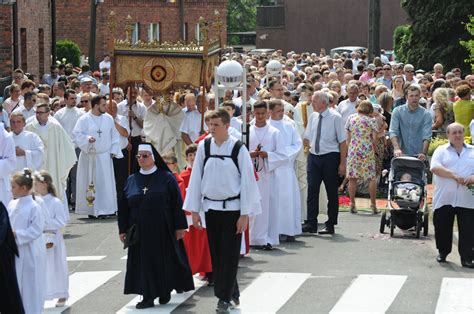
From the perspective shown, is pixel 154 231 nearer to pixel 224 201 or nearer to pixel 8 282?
pixel 224 201

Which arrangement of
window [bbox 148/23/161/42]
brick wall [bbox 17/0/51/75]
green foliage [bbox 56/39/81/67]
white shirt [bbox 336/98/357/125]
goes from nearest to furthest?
white shirt [bbox 336/98/357/125]
brick wall [bbox 17/0/51/75]
green foliage [bbox 56/39/81/67]
window [bbox 148/23/161/42]

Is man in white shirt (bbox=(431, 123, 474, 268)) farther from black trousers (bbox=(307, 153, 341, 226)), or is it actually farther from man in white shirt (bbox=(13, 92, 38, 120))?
man in white shirt (bbox=(13, 92, 38, 120))

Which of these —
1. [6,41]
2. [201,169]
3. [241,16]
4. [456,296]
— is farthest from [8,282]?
[241,16]

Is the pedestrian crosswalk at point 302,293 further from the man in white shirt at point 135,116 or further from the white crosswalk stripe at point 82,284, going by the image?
the man in white shirt at point 135,116

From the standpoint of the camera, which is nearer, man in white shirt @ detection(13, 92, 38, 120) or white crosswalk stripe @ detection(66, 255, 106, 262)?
white crosswalk stripe @ detection(66, 255, 106, 262)

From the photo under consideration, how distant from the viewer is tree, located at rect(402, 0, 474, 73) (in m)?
37.2

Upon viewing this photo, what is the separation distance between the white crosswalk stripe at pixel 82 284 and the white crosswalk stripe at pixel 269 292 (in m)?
1.64

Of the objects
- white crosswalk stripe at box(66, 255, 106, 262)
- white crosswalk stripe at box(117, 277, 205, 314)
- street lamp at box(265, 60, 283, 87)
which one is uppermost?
street lamp at box(265, 60, 283, 87)

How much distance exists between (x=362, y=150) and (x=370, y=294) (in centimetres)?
627

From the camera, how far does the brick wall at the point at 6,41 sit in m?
31.3

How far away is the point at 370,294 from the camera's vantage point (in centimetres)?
1314

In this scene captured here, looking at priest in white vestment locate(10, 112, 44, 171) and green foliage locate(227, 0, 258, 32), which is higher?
green foliage locate(227, 0, 258, 32)

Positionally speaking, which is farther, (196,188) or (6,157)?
(6,157)

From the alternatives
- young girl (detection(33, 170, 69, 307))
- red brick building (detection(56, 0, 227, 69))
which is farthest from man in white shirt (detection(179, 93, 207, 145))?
red brick building (detection(56, 0, 227, 69))
